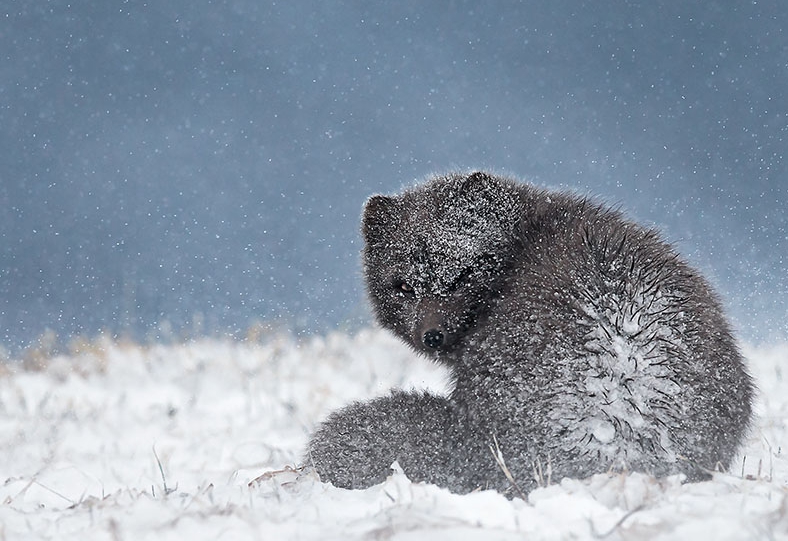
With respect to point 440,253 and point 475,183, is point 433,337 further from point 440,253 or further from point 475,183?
point 475,183

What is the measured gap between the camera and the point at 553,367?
3.58 metres

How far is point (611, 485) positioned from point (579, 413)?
372mm

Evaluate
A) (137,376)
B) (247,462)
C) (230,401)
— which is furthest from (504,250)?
(137,376)

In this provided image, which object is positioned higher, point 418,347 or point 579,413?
point 418,347

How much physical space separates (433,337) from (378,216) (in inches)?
51.0

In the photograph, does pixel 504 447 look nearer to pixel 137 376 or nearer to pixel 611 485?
pixel 611 485

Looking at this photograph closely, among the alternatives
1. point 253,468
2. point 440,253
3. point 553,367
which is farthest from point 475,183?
point 253,468

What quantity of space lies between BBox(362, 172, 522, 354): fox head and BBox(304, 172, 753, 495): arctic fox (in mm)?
14

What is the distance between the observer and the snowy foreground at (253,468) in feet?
9.66

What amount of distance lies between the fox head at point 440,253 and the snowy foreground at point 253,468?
52cm

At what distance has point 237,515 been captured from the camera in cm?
318

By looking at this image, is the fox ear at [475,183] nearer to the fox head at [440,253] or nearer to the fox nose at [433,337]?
the fox head at [440,253]

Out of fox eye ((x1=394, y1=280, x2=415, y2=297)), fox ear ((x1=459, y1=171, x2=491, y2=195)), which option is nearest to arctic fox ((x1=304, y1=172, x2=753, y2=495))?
fox eye ((x1=394, y1=280, x2=415, y2=297))

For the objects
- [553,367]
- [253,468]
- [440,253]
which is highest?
[440,253]
